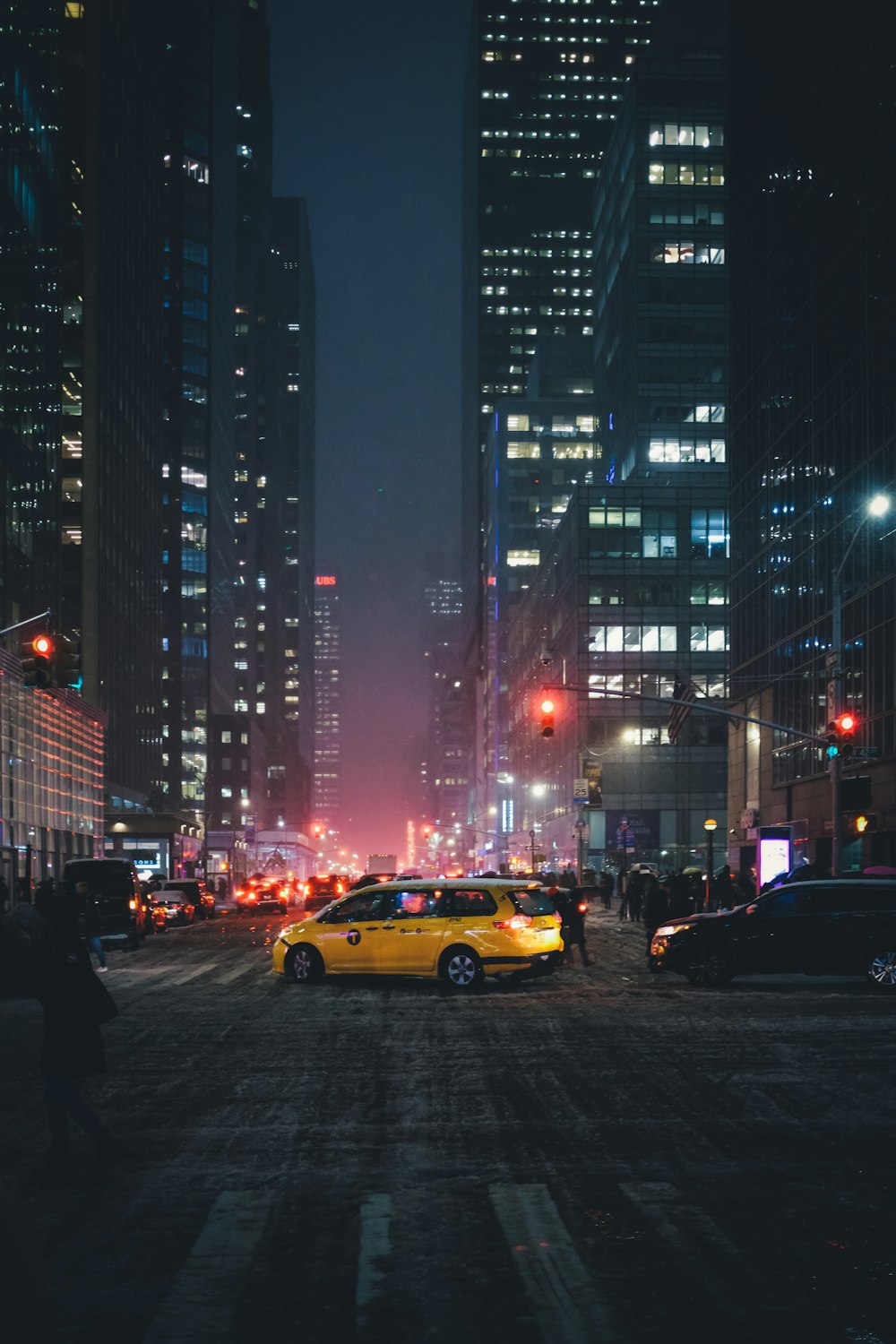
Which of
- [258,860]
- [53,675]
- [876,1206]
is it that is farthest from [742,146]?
[258,860]

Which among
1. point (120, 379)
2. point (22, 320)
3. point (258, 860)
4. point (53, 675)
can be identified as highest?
point (120, 379)

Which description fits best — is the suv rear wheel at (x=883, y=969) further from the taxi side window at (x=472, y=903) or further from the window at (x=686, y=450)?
the window at (x=686, y=450)

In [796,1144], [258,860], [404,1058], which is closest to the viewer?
[796,1144]

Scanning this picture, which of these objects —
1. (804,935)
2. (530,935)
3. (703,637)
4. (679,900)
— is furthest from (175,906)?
(703,637)

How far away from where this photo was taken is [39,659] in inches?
1085

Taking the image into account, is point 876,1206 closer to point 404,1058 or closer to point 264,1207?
point 264,1207

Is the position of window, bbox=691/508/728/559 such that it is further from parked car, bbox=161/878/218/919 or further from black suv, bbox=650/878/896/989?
black suv, bbox=650/878/896/989

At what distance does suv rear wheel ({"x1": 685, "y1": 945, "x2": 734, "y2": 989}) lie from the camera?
2450 cm

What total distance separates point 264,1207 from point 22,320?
210 feet

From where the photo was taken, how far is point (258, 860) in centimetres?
13038

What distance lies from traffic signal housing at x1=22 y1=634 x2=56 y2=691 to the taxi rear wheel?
7.12 m

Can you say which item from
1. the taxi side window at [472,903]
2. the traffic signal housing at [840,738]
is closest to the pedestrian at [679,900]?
the traffic signal housing at [840,738]

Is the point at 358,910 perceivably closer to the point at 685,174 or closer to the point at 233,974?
the point at 233,974

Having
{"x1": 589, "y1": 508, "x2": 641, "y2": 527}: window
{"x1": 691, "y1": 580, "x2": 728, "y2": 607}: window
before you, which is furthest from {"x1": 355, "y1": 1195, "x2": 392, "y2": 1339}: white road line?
{"x1": 691, "y1": 580, "x2": 728, "y2": 607}: window
